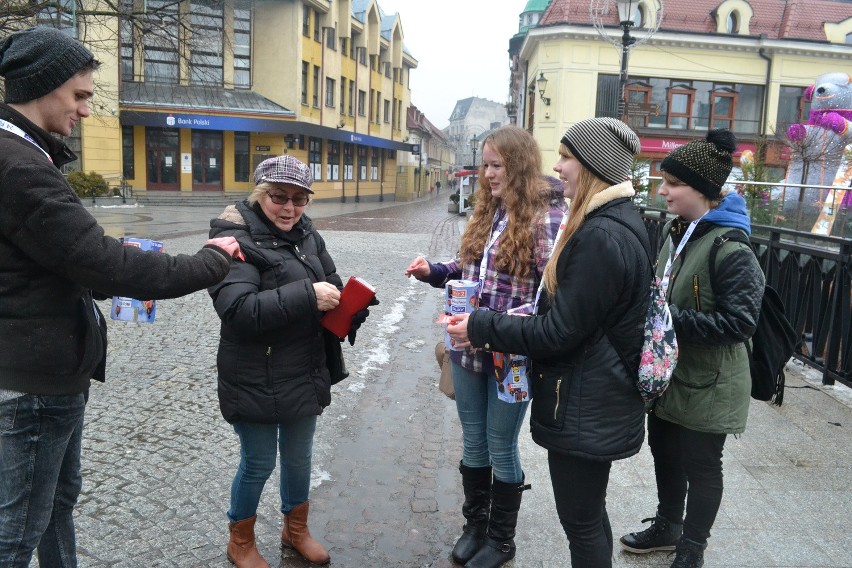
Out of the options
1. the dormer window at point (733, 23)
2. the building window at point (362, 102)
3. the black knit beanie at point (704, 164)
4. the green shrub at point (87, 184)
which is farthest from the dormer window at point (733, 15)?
the black knit beanie at point (704, 164)

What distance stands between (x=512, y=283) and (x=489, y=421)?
0.64 m

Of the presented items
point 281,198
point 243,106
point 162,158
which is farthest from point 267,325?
point 243,106

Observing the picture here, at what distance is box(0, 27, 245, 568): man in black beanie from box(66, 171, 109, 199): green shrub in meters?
26.1

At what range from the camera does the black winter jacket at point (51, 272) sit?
199 centimetres

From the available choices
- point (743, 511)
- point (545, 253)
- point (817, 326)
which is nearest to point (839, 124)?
point (817, 326)

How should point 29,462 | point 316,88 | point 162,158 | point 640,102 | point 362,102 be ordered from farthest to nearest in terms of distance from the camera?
point 362,102 → point 316,88 → point 640,102 → point 162,158 → point 29,462

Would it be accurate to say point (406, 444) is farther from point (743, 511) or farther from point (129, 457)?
point (743, 511)

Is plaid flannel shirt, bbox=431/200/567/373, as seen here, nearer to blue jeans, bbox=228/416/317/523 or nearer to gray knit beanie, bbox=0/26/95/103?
blue jeans, bbox=228/416/317/523

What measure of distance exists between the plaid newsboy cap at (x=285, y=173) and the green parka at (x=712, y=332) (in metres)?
1.66

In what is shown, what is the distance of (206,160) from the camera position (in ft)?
116

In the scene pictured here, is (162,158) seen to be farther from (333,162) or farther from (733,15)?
(733,15)

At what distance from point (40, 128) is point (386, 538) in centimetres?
242

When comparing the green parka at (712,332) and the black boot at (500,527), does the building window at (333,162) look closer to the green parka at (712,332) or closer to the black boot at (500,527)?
the black boot at (500,527)

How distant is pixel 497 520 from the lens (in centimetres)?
317
